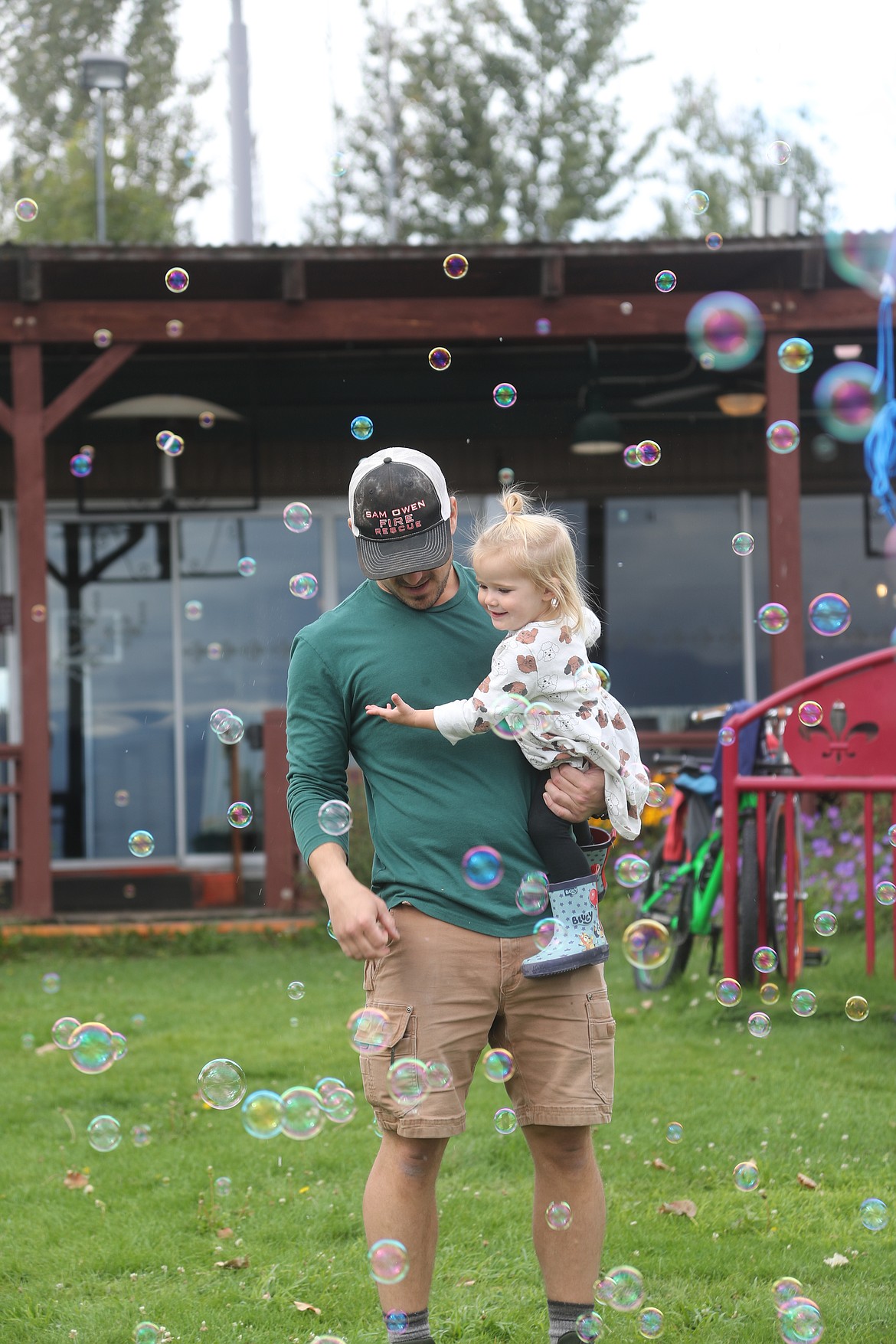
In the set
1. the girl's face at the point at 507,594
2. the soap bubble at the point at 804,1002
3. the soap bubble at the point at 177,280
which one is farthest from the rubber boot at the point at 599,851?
the soap bubble at the point at 177,280

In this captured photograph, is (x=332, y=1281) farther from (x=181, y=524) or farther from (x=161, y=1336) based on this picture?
(x=181, y=524)

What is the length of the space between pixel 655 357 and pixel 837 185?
81.9 ft

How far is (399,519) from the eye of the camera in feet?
8.02

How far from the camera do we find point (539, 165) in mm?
29812

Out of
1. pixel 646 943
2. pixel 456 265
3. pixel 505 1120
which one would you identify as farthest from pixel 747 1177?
pixel 456 265

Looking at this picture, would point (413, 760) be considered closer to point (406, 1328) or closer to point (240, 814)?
point (240, 814)

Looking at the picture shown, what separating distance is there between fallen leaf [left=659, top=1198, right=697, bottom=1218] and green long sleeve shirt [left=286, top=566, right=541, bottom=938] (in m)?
1.44

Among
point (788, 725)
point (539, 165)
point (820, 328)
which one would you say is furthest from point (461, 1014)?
point (539, 165)

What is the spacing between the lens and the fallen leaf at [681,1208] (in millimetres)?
3562

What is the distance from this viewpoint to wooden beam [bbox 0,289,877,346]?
828cm

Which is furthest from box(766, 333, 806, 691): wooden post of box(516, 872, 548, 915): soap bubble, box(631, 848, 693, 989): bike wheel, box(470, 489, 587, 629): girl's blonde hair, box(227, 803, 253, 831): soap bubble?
box(516, 872, 548, 915): soap bubble

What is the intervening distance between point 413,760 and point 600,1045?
62 centimetres

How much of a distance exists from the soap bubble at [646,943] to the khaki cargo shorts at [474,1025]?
3.58 ft

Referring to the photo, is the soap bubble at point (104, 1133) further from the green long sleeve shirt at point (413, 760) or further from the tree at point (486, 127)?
the tree at point (486, 127)
